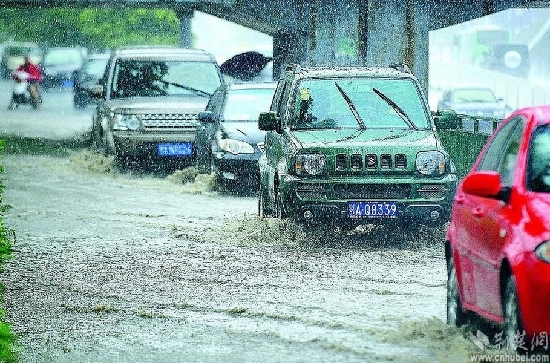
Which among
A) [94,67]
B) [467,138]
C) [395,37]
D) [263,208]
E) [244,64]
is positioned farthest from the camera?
[94,67]

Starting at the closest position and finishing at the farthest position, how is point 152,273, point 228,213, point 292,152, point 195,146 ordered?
point 152,273, point 292,152, point 228,213, point 195,146

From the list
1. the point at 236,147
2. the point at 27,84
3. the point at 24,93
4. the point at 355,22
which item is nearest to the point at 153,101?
the point at 236,147

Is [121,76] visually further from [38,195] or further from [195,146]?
[38,195]

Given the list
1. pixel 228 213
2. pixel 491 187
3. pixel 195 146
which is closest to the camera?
pixel 491 187

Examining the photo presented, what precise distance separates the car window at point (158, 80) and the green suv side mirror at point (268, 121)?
28.1ft

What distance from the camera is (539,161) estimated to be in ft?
24.9

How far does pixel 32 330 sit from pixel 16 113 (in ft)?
127

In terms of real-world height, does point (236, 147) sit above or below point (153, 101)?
below

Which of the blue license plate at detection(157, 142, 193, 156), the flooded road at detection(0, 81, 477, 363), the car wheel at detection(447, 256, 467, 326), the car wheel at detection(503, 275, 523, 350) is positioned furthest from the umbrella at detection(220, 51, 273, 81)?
the car wheel at detection(503, 275, 523, 350)

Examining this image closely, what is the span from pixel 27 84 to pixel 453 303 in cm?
4120

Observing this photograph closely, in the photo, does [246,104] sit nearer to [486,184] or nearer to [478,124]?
[478,124]

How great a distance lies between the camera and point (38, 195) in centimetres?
1984

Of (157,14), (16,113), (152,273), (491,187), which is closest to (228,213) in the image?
(152,273)

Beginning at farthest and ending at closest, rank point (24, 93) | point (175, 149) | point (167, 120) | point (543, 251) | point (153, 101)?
point (24, 93)
point (153, 101)
point (175, 149)
point (167, 120)
point (543, 251)
